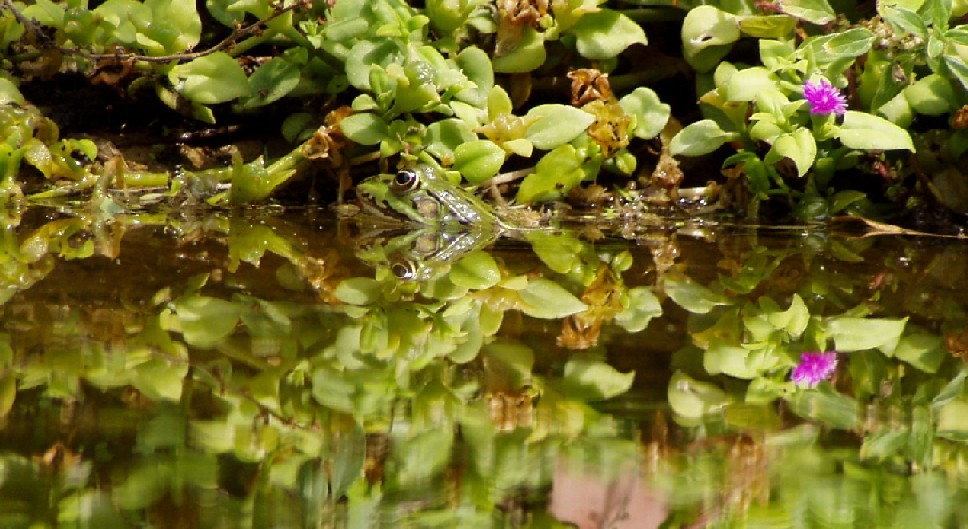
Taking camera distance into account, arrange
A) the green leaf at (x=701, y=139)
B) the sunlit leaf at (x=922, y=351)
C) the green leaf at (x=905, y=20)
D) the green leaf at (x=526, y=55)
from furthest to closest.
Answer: the green leaf at (x=526, y=55) → the green leaf at (x=701, y=139) → the green leaf at (x=905, y=20) → the sunlit leaf at (x=922, y=351)

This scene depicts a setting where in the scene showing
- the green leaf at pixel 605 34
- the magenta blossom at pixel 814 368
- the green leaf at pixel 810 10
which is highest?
the magenta blossom at pixel 814 368

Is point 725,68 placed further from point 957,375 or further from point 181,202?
point 957,375

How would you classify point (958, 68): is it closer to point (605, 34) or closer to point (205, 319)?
point (605, 34)

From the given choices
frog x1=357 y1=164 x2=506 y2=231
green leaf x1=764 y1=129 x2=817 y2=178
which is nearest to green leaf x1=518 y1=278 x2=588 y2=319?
frog x1=357 y1=164 x2=506 y2=231

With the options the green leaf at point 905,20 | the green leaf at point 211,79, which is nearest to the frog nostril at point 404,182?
the green leaf at point 211,79

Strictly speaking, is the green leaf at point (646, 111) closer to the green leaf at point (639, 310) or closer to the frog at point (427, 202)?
the frog at point (427, 202)
